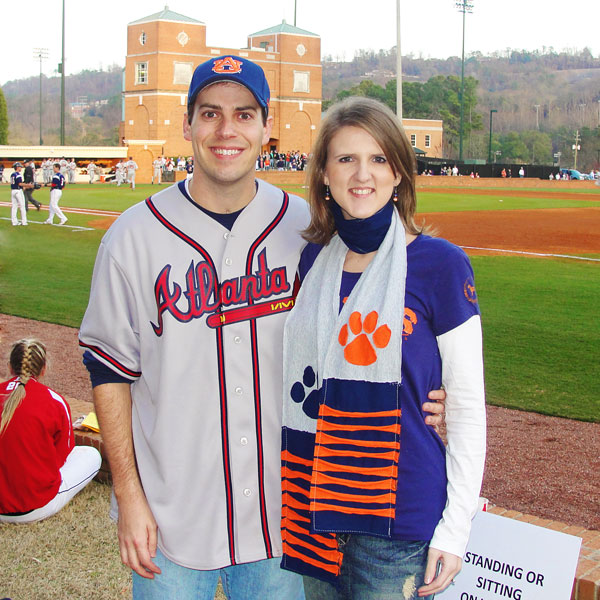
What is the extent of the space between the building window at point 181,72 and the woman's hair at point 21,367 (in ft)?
224

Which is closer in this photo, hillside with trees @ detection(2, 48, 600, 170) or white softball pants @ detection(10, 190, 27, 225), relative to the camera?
white softball pants @ detection(10, 190, 27, 225)

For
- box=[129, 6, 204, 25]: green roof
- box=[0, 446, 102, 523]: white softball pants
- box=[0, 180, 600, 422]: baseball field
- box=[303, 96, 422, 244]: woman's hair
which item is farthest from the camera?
box=[129, 6, 204, 25]: green roof

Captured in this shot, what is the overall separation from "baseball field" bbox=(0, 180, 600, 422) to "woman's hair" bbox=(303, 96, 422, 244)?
219 millimetres

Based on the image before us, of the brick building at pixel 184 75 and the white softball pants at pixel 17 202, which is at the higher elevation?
the brick building at pixel 184 75

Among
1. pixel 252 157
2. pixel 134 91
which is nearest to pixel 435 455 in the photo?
pixel 252 157

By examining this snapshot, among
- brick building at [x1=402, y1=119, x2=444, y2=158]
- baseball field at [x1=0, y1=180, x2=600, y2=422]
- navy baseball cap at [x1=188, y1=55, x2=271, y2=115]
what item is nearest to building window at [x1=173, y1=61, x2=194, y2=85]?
brick building at [x1=402, y1=119, x2=444, y2=158]

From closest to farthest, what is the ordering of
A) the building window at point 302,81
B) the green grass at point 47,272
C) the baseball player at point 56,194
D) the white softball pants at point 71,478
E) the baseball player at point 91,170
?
the white softball pants at point 71,478, the green grass at point 47,272, the baseball player at point 56,194, the baseball player at point 91,170, the building window at point 302,81

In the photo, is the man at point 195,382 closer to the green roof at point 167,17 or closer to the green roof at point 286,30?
the green roof at point 167,17

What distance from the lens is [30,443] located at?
4512mm

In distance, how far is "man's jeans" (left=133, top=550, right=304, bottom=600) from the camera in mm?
2344

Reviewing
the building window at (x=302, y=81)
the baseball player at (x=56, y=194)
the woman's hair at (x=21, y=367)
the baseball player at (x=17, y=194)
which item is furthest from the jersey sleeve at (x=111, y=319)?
the building window at (x=302, y=81)

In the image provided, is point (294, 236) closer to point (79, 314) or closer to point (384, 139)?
point (384, 139)

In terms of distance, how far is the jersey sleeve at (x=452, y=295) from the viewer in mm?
2070

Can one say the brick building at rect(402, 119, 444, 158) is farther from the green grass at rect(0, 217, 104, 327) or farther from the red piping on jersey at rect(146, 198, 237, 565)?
the red piping on jersey at rect(146, 198, 237, 565)
